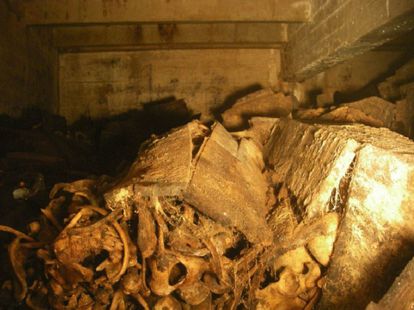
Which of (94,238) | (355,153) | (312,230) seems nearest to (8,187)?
(94,238)

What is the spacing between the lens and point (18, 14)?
4.78m

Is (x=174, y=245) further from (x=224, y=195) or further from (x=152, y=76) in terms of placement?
(x=152, y=76)

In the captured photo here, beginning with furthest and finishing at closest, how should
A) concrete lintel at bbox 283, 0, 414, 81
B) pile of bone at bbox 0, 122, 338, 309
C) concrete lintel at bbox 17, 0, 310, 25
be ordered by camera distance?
concrete lintel at bbox 17, 0, 310, 25
concrete lintel at bbox 283, 0, 414, 81
pile of bone at bbox 0, 122, 338, 309

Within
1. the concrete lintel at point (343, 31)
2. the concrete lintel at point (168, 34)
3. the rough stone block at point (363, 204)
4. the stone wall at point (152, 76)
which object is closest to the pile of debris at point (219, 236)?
the rough stone block at point (363, 204)

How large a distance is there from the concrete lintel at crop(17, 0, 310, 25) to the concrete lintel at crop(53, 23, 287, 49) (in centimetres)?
101

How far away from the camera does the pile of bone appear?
2.12 metres

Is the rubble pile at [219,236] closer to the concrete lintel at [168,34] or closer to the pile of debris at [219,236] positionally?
the pile of debris at [219,236]

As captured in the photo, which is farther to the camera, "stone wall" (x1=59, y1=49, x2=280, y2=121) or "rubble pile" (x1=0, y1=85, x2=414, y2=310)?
"stone wall" (x1=59, y1=49, x2=280, y2=121)

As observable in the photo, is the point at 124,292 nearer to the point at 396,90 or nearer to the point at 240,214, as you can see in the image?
the point at 240,214

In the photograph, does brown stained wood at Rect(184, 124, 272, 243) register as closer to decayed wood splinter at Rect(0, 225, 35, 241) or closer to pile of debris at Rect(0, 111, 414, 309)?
pile of debris at Rect(0, 111, 414, 309)


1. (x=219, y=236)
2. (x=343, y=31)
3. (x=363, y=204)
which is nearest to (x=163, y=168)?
(x=219, y=236)

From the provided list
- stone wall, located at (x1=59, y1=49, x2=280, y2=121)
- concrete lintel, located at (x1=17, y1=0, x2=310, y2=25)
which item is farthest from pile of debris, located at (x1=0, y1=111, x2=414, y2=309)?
stone wall, located at (x1=59, y1=49, x2=280, y2=121)

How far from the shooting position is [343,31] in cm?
393

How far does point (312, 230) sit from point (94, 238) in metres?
1.58
